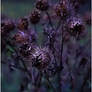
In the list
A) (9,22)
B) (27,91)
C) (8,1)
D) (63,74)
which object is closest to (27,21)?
(9,22)

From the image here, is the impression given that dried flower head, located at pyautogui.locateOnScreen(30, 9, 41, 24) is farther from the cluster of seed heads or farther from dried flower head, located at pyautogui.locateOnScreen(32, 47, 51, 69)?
dried flower head, located at pyautogui.locateOnScreen(32, 47, 51, 69)

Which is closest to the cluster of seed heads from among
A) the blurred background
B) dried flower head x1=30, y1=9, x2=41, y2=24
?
dried flower head x1=30, y1=9, x2=41, y2=24

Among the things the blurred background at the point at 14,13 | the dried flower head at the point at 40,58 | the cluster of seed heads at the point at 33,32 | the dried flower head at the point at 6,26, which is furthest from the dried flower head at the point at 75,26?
the blurred background at the point at 14,13

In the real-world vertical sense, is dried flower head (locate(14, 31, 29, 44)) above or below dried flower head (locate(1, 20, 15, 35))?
below

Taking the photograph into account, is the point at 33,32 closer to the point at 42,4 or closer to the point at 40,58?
the point at 42,4

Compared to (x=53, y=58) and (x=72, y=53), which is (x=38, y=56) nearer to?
(x=53, y=58)
